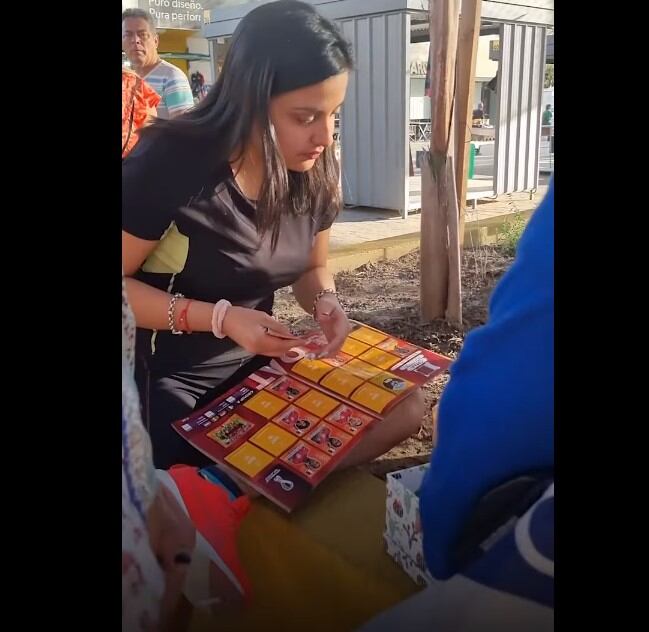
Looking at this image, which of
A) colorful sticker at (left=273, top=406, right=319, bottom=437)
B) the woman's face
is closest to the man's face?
the woman's face

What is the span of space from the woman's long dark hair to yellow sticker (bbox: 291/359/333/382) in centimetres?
33

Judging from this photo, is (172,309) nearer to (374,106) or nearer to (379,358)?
(379,358)

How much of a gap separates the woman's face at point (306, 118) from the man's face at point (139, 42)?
0.68 ft

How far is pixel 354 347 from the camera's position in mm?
1255

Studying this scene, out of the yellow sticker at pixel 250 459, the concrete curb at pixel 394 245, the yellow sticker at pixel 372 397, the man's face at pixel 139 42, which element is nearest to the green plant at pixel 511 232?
the concrete curb at pixel 394 245

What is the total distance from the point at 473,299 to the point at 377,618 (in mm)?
574

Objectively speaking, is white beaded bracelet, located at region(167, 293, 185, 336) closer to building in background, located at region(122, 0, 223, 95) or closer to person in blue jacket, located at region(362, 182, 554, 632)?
building in background, located at region(122, 0, 223, 95)

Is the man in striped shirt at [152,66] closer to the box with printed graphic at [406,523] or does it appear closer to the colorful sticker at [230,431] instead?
the colorful sticker at [230,431]

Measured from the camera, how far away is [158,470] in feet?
3.79

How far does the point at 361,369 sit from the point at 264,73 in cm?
55

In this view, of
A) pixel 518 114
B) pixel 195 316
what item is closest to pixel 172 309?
pixel 195 316

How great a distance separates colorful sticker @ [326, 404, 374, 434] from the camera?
1200 millimetres
